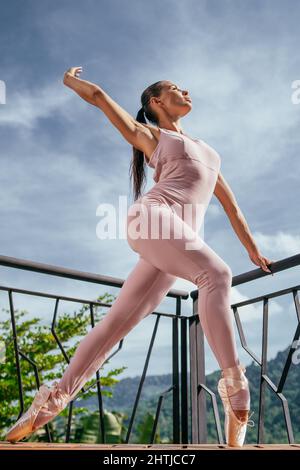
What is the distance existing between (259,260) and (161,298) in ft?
1.94

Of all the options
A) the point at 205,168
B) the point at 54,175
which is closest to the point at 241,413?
the point at 205,168

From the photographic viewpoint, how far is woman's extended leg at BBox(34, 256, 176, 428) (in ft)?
5.72

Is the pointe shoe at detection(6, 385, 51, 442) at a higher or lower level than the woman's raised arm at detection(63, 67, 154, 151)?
lower

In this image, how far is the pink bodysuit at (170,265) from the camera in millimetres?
1540

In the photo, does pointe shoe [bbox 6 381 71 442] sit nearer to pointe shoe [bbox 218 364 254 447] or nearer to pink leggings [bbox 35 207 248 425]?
pink leggings [bbox 35 207 248 425]

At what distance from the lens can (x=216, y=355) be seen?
1553 millimetres

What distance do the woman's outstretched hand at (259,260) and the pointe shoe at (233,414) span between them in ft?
2.43

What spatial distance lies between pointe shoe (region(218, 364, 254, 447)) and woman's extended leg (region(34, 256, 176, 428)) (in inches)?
15.6

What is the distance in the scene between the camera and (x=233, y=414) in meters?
1.51

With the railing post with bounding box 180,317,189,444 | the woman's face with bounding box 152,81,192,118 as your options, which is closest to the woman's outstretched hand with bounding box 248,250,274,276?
the woman's face with bounding box 152,81,192,118

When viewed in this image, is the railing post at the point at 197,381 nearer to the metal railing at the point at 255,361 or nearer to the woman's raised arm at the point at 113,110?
the metal railing at the point at 255,361

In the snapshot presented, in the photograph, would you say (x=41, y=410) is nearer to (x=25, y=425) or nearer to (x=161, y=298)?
(x=25, y=425)

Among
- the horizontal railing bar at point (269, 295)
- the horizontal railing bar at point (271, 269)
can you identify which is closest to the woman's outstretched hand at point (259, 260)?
the horizontal railing bar at point (271, 269)
